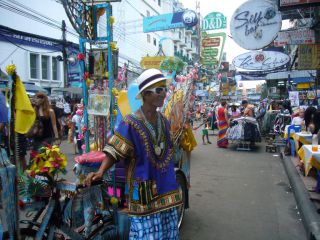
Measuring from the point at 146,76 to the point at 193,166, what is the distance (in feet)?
21.3

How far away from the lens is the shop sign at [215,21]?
61.1ft

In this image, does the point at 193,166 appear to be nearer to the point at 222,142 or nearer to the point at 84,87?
the point at 222,142

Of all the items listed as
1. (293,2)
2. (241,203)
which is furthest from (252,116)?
(241,203)

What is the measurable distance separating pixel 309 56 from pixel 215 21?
1112 cm

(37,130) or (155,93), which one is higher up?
(155,93)

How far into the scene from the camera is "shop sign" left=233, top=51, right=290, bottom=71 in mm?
8859

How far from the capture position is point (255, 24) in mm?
7410

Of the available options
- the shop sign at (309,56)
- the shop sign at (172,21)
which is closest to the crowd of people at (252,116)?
the shop sign at (309,56)

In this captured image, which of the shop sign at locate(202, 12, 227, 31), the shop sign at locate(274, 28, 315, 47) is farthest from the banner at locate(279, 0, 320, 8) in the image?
the shop sign at locate(202, 12, 227, 31)

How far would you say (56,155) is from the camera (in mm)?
2588

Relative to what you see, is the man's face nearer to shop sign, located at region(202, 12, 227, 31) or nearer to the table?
the table

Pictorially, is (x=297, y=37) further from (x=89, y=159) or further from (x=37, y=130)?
(x=89, y=159)

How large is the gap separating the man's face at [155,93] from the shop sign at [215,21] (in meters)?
17.4

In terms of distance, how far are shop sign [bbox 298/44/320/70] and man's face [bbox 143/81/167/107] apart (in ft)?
23.8
